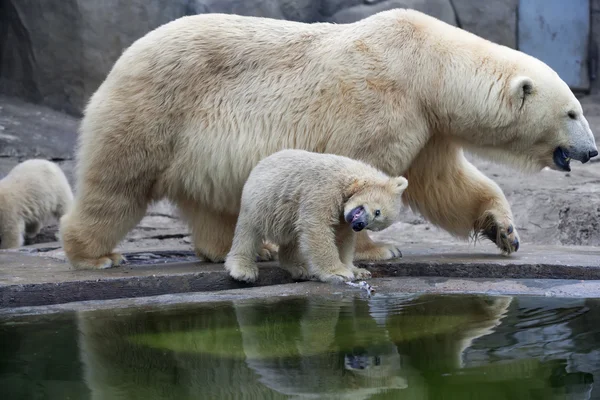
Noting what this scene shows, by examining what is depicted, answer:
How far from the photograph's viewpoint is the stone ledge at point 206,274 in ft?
12.9

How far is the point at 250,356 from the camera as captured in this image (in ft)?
9.52

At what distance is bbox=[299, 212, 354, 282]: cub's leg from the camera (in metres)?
4.02

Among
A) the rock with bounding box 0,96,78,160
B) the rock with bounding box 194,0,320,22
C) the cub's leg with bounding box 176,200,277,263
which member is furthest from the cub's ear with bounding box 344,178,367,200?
the rock with bounding box 194,0,320,22

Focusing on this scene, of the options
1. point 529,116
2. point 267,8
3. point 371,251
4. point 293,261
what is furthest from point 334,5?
point 293,261

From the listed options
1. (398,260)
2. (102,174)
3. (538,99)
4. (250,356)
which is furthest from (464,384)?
(102,174)

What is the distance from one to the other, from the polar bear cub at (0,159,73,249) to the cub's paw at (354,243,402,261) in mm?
4090

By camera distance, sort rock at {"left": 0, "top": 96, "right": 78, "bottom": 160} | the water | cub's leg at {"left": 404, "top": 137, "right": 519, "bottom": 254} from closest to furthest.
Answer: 1. the water
2. cub's leg at {"left": 404, "top": 137, "right": 519, "bottom": 254}
3. rock at {"left": 0, "top": 96, "right": 78, "bottom": 160}

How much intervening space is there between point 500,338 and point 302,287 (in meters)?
1.18

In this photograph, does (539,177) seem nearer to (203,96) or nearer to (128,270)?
(203,96)

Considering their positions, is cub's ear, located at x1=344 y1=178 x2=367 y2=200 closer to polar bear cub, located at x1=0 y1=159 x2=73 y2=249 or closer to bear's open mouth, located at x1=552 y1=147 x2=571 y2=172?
bear's open mouth, located at x1=552 y1=147 x2=571 y2=172

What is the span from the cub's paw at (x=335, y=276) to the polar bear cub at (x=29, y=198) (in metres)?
4.45

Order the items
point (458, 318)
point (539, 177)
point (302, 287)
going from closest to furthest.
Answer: point (458, 318)
point (302, 287)
point (539, 177)

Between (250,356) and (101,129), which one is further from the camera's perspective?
(101,129)

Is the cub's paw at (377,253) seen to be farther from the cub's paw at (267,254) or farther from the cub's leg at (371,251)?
the cub's paw at (267,254)
